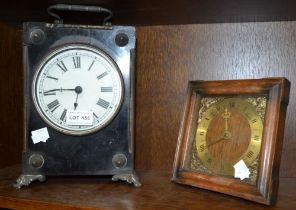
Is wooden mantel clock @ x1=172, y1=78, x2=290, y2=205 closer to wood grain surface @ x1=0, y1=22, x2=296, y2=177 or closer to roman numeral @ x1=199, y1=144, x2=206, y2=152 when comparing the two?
roman numeral @ x1=199, y1=144, x2=206, y2=152

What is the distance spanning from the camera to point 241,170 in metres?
0.77

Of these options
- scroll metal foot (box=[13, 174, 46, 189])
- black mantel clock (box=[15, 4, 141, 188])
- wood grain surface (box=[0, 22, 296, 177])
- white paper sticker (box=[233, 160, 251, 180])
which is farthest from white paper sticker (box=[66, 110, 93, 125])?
white paper sticker (box=[233, 160, 251, 180])

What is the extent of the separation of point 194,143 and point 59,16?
0.54 m

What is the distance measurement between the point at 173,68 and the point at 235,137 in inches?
13.8

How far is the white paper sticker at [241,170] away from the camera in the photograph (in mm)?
756

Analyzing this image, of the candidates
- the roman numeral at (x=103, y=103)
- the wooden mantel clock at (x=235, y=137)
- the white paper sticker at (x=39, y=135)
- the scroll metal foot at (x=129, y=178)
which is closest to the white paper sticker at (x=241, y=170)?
the wooden mantel clock at (x=235, y=137)

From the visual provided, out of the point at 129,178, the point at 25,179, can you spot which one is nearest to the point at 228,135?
the point at 129,178

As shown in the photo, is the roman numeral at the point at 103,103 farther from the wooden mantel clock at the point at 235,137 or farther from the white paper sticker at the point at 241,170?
the white paper sticker at the point at 241,170

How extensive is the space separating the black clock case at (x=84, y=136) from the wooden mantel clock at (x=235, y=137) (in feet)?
0.53

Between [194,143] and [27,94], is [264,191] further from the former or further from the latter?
[27,94]

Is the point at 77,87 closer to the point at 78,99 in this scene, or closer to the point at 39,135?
the point at 78,99

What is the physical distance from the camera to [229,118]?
2.72ft

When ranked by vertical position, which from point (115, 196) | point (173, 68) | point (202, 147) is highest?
point (173, 68)

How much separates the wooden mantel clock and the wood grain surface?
7.4 inches
